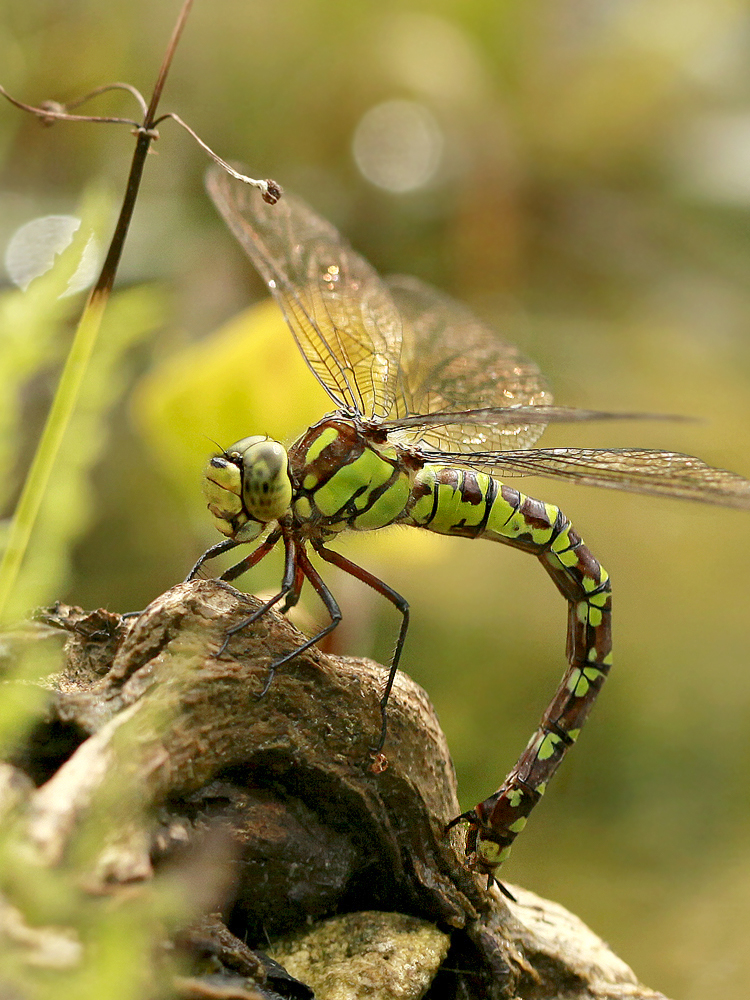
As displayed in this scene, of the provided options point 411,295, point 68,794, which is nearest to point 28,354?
point 68,794

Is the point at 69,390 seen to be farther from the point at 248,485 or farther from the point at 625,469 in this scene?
the point at 625,469

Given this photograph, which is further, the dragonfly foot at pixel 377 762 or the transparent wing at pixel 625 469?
the transparent wing at pixel 625 469

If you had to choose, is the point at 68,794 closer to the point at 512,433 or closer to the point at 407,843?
the point at 407,843

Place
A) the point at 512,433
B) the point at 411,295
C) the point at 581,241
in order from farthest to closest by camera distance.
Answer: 1. the point at 581,241
2. the point at 411,295
3. the point at 512,433

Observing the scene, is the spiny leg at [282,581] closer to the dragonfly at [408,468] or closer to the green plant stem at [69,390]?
the dragonfly at [408,468]

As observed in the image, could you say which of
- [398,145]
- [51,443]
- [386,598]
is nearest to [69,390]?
[51,443]

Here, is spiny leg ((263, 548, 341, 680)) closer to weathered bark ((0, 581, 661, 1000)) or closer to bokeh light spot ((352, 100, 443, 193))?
weathered bark ((0, 581, 661, 1000))

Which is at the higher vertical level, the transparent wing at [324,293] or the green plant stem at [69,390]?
the transparent wing at [324,293]

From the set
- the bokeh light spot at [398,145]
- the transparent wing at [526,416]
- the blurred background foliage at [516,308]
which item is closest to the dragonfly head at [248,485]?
the transparent wing at [526,416]
